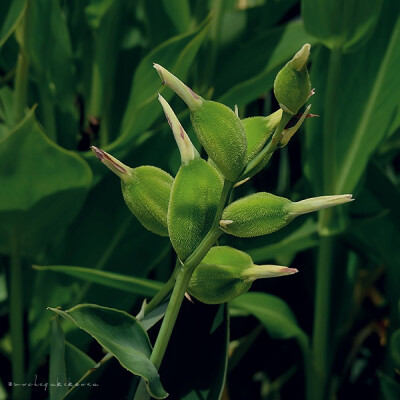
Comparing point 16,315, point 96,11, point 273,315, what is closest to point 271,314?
point 273,315

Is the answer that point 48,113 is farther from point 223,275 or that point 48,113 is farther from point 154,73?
point 223,275

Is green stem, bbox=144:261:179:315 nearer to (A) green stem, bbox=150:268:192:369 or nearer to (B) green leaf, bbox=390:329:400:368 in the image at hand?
(A) green stem, bbox=150:268:192:369

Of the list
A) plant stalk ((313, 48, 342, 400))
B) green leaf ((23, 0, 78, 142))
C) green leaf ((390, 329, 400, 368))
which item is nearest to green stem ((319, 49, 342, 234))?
plant stalk ((313, 48, 342, 400))

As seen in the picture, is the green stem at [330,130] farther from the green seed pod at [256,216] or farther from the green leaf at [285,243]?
the green seed pod at [256,216]

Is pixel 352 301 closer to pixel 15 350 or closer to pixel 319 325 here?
pixel 319 325

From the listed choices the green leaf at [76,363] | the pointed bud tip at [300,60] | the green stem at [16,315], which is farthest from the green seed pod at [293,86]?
the green stem at [16,315]

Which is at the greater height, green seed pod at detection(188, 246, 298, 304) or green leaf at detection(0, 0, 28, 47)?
green leaf at detection(0, 0, 28, 47)
